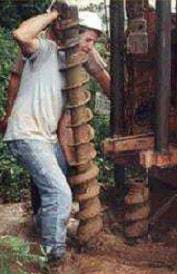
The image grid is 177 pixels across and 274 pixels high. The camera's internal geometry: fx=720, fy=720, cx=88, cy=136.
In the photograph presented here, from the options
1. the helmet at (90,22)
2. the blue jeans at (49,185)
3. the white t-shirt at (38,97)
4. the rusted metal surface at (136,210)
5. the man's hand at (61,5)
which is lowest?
the rusted metal surface at (136,210)

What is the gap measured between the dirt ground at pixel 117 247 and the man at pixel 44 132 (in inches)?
11.6

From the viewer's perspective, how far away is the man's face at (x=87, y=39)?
18.2 feet

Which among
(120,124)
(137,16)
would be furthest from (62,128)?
(137,16)

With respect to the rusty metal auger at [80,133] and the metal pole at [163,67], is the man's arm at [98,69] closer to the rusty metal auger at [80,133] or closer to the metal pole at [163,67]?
the rusty metal auger at [80,133]

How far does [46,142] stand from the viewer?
17.9 feet

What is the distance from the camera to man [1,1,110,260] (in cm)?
537

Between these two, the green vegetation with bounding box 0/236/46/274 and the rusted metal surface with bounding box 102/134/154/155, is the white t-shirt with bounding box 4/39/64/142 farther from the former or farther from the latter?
the green vegetation with bounding box 0/236/46/274

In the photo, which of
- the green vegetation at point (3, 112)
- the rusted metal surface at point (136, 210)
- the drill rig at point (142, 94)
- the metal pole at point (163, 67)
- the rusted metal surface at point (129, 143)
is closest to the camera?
the metal pole at point (163, 67)

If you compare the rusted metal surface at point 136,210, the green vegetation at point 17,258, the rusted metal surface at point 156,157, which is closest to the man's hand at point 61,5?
the rusted metal surface at point 156,157

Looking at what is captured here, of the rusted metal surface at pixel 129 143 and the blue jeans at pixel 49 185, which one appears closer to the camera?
the blue jeans at pixel 49 185

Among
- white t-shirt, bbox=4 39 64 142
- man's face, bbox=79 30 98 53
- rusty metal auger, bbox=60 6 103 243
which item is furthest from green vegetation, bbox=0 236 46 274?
man's face, bbox=79 30 98 53

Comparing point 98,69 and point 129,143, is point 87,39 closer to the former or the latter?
point 98,69

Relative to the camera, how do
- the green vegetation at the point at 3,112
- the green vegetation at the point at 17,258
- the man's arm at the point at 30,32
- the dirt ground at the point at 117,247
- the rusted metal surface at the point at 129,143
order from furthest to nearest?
the green vegetation at the point at 3,112
the rusted metal surface at the point at 129,143
the dirt ground at the point at 117,247
the man's arm at the point at 30,32
the green vegetation at the point at 17,258

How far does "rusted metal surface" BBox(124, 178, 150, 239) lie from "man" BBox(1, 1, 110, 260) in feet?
2.39
